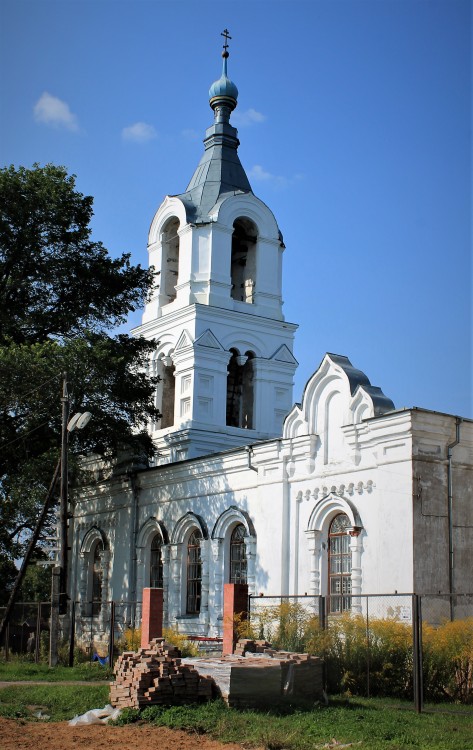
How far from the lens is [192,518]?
26203 mm

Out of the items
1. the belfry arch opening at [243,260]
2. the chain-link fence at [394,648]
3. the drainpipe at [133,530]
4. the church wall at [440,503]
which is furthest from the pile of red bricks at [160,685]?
the belfry arch opening at [243,260]

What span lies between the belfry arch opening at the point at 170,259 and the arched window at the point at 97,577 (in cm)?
876

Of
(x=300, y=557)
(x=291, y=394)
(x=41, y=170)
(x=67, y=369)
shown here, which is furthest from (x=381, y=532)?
(x=41, y=170)

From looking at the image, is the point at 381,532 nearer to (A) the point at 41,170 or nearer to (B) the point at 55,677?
(B) the point at 55,677

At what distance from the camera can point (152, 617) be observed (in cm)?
2152

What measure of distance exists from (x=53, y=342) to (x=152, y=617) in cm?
813

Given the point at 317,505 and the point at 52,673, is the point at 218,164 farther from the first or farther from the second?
the point at 52,673

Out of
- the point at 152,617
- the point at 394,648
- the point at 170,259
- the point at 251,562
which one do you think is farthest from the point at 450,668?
the point at 170,259

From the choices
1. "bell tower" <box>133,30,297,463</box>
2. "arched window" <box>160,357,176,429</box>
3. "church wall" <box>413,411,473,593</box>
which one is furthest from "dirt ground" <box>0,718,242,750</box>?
"arched window" <box>160,357,176,429</box>

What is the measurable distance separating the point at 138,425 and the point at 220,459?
4721 millimetres

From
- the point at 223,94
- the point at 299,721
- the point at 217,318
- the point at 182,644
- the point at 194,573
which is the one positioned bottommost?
the point at 299,721

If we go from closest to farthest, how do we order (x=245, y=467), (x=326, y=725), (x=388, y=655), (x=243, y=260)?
(x=326, y=725), (x=388, y=655), (x=245, y=467), (x=243, y=260)

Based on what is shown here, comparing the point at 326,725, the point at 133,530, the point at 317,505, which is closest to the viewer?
the point at 326,725

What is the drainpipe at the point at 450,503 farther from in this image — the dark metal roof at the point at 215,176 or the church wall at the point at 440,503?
the dark metal roof at the point at 215,176
